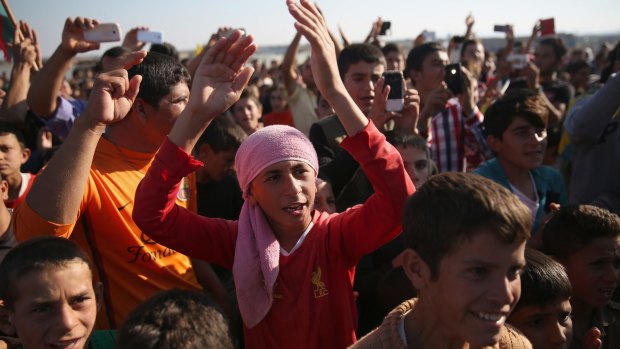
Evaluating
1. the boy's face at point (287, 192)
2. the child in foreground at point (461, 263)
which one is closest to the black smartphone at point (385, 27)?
the boy's face at point (287, 192)

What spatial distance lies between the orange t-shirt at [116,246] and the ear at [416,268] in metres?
1.07

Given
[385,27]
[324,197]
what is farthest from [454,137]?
[385,27]

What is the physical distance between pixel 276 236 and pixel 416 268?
0.68 metres

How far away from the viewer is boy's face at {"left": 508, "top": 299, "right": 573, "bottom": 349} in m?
2.32

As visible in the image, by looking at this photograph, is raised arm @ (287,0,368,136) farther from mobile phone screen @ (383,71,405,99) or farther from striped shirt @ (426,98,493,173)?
striped shirt @ (426,98,493,173)

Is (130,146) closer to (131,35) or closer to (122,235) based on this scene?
(122,235)

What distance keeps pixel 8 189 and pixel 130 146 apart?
4.84ft

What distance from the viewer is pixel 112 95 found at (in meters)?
2.17

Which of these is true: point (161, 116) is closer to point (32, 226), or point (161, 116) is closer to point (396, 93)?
point (32, 226)

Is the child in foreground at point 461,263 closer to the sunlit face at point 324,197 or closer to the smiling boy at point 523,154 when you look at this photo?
the sunlit face at point 324,197

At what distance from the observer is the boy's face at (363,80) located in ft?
13.6

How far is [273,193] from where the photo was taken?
7.18 ft

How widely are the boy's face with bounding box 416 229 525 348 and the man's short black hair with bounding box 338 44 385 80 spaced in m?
2.72

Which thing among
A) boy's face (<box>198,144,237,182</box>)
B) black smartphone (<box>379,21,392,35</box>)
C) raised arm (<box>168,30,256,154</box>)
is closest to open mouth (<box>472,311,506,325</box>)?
raised arm (<box>168,30,256,154</box>)
